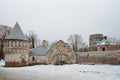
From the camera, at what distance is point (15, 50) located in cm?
3569

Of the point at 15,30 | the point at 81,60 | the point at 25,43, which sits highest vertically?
the point at 15,30

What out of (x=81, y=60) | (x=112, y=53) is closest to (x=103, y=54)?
(x=112, y=53)

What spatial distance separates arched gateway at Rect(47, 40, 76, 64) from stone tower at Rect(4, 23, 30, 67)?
421 cm

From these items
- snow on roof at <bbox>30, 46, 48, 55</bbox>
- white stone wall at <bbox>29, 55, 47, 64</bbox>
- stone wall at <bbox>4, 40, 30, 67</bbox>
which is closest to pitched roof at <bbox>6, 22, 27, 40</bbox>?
stone wall at <bbox>4, 40, 30, 67</bbox>

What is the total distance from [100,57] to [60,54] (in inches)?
275

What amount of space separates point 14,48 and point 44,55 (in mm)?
5344

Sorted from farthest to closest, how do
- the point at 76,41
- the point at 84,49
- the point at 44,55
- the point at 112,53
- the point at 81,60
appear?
1. the point at 84,49
2. the point at 76,41
3. the point at 81,60
4. the point at 44,55
5. the point at 112,53

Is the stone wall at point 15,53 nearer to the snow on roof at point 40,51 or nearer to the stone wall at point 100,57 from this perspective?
the snow on roof at point 40,51

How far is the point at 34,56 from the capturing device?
3806cm

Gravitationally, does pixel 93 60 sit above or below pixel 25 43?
below

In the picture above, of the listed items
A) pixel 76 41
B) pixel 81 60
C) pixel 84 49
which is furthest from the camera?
pixel 84 49

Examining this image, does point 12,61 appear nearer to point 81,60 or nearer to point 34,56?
point 34,56

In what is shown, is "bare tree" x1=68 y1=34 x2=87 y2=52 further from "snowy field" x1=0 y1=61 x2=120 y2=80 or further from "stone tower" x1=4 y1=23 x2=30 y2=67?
"snowy field" x1=0 y1=61 x2=120 y2=80

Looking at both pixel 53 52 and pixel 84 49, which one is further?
pixel 84 49
